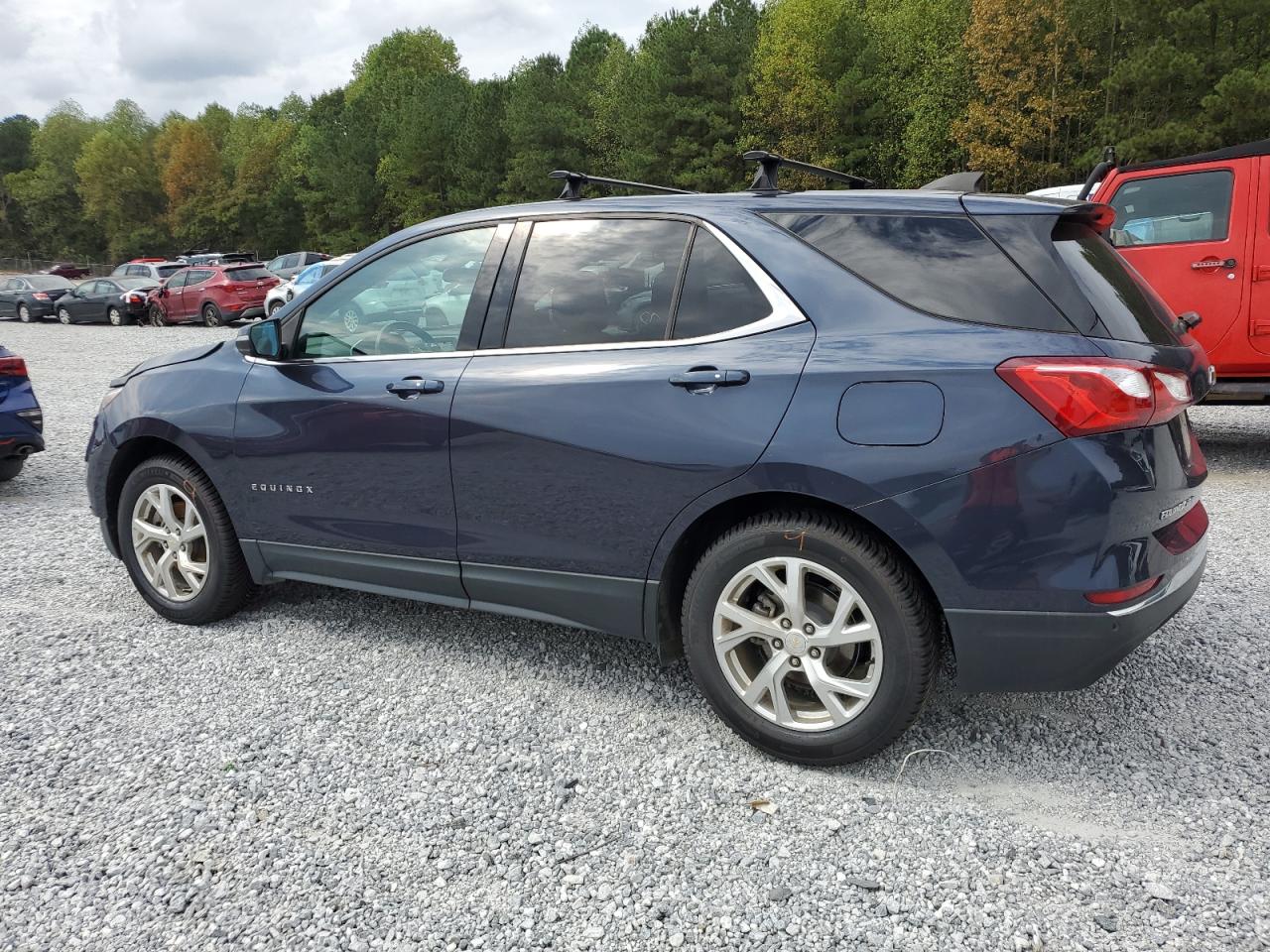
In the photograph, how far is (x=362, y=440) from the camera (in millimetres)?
3730

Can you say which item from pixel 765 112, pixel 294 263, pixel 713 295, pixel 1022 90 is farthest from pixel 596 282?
pixel 765 112

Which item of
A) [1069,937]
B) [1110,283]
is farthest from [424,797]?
[1110,283]

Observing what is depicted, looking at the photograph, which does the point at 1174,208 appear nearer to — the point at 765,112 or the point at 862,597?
the point at 862,597

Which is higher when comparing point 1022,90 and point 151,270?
point 1022,90

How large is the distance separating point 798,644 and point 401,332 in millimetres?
1935

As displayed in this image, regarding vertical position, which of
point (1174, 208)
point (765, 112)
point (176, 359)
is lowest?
point (176, 359)

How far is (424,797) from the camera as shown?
9.71ft

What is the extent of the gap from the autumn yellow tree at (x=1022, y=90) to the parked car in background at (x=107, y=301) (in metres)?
28.7

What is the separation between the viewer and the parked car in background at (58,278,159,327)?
2750cm

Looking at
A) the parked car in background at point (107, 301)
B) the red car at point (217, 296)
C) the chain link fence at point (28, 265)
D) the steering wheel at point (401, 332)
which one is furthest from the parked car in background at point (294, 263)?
the chain link fence at point (28, 265)

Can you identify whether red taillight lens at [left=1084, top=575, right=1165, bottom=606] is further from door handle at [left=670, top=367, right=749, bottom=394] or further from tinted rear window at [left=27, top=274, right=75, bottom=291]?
tinted rear window at [left=27, top=274, right=75, bottom=291]

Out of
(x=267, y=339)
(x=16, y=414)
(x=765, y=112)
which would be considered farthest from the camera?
(x=765, y=112)

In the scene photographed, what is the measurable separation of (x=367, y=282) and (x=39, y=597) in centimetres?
247

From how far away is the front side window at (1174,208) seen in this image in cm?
721
